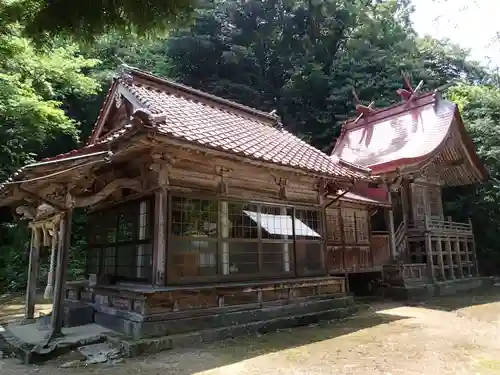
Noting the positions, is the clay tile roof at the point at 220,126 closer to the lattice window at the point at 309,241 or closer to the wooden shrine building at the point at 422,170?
the lattice window at the point at 309,241

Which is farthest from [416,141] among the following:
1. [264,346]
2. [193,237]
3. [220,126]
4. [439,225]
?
[264,346]

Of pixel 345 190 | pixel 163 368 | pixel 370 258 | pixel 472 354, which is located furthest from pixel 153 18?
pixel 370 258

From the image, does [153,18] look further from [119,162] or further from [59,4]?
[119,162]

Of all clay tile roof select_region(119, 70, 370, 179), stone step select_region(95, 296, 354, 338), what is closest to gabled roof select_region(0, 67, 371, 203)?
clay tile roof select_region(119, 70, 370, 179)

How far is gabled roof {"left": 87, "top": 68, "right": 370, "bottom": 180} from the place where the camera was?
7.16 m

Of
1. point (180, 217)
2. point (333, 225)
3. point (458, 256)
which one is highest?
point (333, 225)

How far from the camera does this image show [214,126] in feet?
28.6

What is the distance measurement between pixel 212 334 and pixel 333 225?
6.84 m

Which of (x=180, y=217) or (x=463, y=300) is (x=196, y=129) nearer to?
(x=180, y=217)

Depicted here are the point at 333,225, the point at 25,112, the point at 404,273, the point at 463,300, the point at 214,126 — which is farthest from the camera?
the point at 25,112

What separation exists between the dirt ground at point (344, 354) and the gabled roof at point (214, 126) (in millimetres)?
3465

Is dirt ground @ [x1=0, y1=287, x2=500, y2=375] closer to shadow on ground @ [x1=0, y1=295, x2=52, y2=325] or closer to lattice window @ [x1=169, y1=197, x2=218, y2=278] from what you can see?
lattice window @ [x1=169, y1=197, x2=218, y2=278]

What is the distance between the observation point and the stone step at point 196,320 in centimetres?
626

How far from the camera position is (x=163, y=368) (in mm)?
5285
